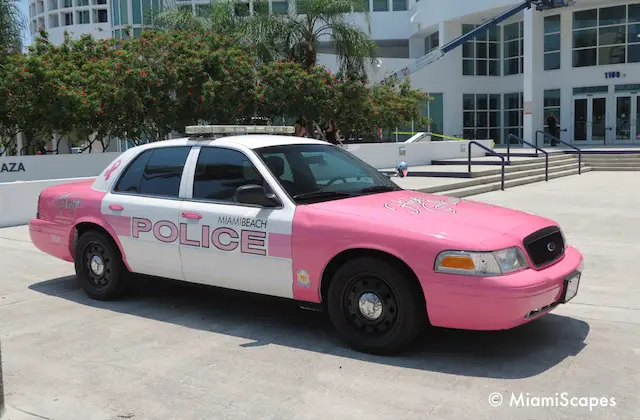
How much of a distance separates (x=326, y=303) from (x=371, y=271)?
0.59 metres

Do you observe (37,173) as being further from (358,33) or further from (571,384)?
(571,384)

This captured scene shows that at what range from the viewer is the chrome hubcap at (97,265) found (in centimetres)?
641

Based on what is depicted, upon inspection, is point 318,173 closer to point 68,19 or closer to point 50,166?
point 50,166

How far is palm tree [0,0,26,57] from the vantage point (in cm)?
2105

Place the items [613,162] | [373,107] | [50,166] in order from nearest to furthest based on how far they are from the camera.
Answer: [50,166] → [373,107] → [613,162]

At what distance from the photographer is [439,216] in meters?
4.94

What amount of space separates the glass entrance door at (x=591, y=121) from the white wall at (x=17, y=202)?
2803 cm

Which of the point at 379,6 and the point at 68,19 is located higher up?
the point at 68,19

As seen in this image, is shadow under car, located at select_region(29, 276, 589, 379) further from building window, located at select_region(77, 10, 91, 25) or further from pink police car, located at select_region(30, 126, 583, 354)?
building window, located at select_region(77, 10, 91, 25)

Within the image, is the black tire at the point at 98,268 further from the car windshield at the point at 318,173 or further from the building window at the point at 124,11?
the building window at the point at 124,11

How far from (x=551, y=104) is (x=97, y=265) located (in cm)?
3176

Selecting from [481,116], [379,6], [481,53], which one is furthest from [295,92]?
[379,6]

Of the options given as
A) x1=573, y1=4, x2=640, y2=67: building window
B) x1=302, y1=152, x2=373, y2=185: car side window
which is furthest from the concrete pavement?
x1=573, y1=4, x2=640, y2=67: building window

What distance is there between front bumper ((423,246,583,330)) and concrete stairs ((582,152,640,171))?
2242 cm
